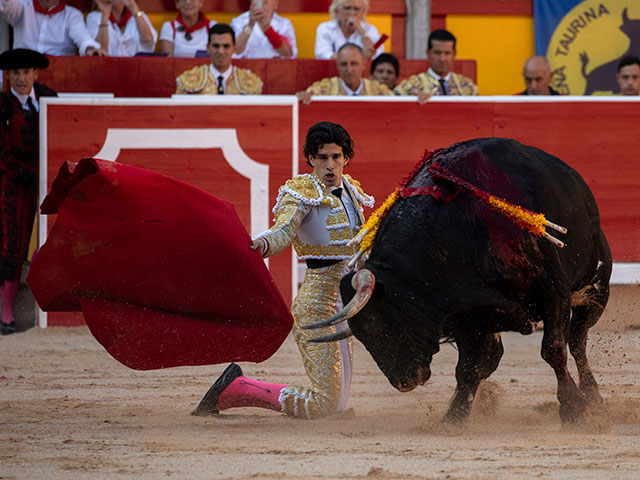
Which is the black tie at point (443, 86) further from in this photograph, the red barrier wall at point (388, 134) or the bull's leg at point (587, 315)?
the bull's leg at point (587, 315)

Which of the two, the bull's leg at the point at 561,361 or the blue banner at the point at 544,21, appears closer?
the bull's leg at the point at 561,361

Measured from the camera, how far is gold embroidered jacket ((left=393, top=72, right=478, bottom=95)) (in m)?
6.75

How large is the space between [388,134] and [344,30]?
1.12 meters

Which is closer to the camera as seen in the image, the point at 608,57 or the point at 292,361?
the point at 292,361

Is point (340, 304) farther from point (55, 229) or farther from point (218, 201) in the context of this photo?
point (55, 229)

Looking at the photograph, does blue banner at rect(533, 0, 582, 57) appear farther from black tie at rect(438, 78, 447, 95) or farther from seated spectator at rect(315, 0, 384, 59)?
black tie at rect(438, 78, 447, 95)

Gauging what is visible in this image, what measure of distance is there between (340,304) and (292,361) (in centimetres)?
167

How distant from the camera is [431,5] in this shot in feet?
27.3

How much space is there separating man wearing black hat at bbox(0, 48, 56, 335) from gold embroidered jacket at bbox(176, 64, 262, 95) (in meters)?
0.85

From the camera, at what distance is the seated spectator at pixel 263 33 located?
703 cm

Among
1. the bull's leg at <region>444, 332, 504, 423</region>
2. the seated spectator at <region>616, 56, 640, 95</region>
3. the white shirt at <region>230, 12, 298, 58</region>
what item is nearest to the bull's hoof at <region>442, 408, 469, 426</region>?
the bull's leg at <region>444, 332, 504, 423</region>

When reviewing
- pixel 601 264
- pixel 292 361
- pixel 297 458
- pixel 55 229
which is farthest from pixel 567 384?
pixel 292 361

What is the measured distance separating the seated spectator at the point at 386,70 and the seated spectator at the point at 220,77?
0.80 meters

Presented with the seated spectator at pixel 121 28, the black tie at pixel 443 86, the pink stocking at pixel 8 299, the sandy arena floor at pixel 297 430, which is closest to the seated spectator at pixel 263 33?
the seated spectator at pixel 121 28
